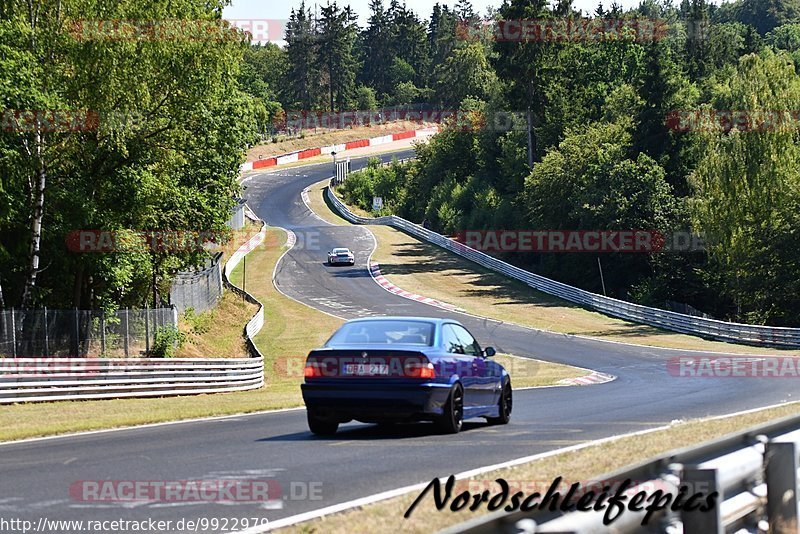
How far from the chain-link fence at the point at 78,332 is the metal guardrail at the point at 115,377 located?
238 cm

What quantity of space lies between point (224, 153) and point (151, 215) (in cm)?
298

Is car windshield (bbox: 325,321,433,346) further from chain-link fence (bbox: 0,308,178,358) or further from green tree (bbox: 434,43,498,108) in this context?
green tree (bbox: 434,43,498,108)

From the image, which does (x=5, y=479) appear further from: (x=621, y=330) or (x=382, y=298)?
(x=382, y=298)

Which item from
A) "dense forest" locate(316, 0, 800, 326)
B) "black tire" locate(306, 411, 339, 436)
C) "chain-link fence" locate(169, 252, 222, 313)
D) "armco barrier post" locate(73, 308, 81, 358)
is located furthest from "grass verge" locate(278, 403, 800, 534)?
"dense forest" locate(316, 0, 800, 326)

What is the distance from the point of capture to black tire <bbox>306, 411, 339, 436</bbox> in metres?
13.2

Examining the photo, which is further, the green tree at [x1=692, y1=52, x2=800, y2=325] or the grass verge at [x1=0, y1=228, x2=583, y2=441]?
the green tree at [x1=692, y1=52, x2=800, y2=325]

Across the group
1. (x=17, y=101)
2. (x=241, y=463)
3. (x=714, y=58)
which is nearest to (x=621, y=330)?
(x=17, y=101)

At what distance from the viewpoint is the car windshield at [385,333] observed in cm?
1305

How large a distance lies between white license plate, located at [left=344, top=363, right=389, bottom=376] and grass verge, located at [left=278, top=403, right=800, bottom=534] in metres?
2.73

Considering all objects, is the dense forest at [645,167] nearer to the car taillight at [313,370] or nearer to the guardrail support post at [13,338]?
the guardrail support post at [13,338]

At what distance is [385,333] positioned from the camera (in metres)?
13.2

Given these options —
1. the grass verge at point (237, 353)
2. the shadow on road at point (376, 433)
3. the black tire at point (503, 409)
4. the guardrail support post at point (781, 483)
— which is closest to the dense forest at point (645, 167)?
the grass verge at point (237, 353)

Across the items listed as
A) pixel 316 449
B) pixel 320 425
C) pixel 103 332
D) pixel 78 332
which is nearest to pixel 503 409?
pixel 320 425

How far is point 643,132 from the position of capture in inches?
2768
